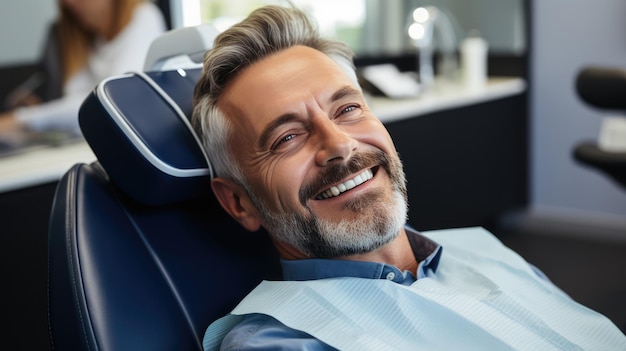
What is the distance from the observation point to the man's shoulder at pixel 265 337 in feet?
3.34

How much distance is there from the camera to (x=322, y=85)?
125 centimetres

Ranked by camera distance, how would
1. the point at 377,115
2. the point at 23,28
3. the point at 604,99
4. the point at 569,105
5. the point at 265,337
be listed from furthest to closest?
1. the point at 23,28
2. the point at 569,105
3. the point at 377,115
4. the point at 604,99
5. the point at 265,337

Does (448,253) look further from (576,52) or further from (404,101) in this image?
(576,52)

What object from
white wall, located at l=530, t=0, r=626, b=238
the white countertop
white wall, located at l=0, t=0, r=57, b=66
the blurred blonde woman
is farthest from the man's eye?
white wall, located at l=0, t=0, r=57, b=66

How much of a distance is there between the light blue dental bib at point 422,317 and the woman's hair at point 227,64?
0.24 metres

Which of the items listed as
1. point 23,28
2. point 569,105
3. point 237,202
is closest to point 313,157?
point 237,202

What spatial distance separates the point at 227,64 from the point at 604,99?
1.25 metres

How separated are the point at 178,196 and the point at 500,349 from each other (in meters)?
0.58

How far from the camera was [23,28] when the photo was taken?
13.6 feet

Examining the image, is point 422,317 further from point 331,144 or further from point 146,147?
point 146,147

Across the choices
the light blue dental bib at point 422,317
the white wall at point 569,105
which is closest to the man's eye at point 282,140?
the light blue dental bib at point 422,317

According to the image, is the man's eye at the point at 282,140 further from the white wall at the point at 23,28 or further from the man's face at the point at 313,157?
the white wall at the point at 23,28

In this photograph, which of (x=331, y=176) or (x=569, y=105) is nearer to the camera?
(x=331, y=176)

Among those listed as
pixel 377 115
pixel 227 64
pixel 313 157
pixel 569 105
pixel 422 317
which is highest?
pixel 227 64
